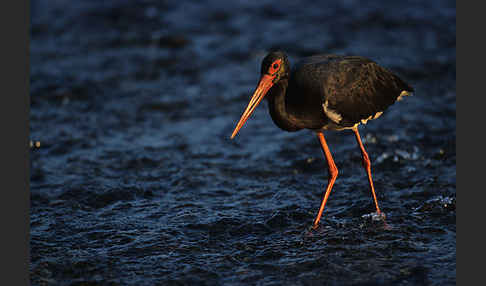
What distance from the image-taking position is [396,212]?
21.9 ft

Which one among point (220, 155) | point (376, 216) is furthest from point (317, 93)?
point (220, 155)

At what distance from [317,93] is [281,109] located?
16.3 inches

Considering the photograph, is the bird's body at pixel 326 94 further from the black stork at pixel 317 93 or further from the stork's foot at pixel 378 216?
the stork's foot at pixel 378 216

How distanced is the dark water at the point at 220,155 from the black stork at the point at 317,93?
625 millimetres

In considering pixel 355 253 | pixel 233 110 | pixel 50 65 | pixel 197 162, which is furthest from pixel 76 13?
pixel 355 253

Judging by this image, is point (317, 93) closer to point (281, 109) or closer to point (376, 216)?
point (281, 109)

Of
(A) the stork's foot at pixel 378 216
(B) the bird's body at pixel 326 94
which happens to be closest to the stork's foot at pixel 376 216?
(A) the stork's foot at pixel 378 216

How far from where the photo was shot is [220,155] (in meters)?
→ 8.47

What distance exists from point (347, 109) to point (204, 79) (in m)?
4.84

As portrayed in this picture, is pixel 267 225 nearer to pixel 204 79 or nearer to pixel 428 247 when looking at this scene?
pixel 428 247

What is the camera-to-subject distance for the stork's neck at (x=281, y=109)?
6.35m

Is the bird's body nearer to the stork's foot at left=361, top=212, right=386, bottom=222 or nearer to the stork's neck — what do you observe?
the stork's neck

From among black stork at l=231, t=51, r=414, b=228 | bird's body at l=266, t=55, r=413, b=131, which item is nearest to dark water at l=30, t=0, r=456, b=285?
black stork at l=231, t=51, r=414, b=228

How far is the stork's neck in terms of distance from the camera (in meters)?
6.35
